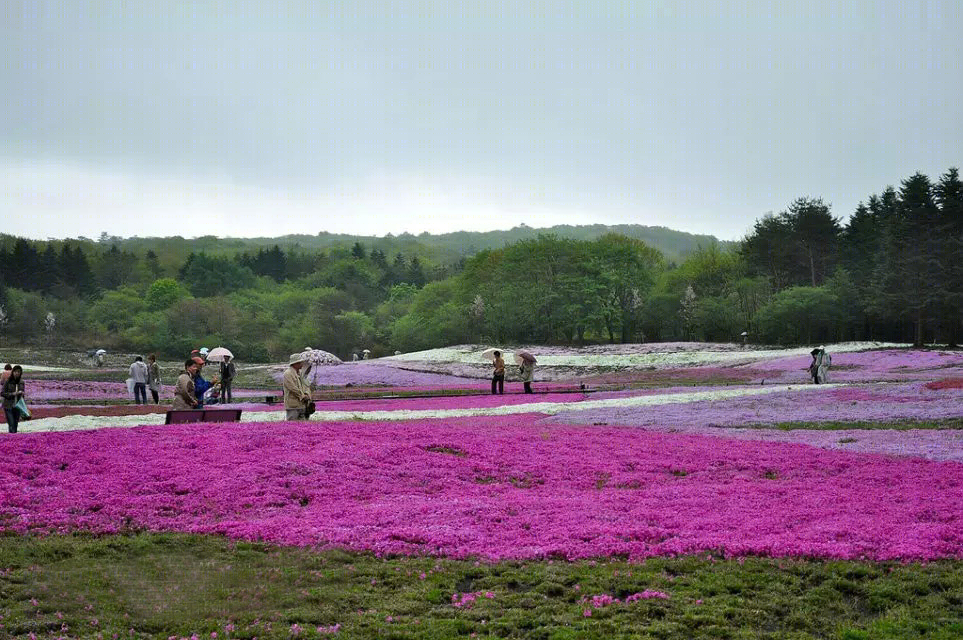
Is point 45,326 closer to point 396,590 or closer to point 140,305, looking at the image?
point 140,305

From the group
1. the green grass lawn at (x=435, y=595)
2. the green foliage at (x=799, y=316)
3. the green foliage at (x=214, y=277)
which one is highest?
the green foliage at (x=214, y=277)

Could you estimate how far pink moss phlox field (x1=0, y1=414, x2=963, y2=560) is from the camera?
1355cm

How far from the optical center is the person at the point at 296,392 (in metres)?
26.5

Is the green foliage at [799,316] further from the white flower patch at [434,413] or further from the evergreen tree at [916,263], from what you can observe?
the white flower patch at [434,413]

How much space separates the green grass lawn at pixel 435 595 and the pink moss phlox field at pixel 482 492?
84cm

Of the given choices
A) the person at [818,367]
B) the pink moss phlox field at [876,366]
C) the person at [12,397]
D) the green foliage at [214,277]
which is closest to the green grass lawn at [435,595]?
the person at [12,397]

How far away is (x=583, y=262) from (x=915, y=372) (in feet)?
200

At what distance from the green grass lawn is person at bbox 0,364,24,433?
47.4 ft

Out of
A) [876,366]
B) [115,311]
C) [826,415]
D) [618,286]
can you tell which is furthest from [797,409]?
[115,311]

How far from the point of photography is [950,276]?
259ft

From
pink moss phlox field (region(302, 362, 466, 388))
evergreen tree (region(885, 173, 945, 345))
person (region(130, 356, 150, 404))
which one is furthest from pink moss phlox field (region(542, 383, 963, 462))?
evergreen tree (region(885, 173, 945, 345))

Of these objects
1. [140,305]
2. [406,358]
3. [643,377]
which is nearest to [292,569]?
[643,377]

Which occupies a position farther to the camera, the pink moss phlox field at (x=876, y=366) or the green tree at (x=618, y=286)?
the green tree at (x=618, y=286)

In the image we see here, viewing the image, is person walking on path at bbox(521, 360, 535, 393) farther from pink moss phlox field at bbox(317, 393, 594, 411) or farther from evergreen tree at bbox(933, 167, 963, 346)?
evergreen tree at bbox(933, 167, 963, 346)
